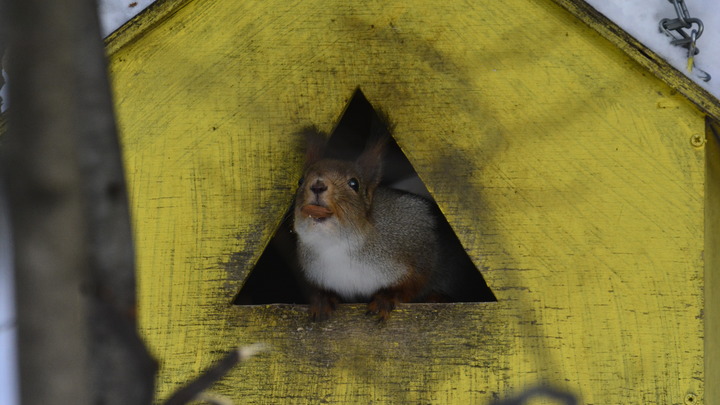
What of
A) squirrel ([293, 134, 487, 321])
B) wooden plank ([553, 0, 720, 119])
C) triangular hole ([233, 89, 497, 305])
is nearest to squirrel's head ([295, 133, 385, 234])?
squirrel ([293, 134, 487, 321])

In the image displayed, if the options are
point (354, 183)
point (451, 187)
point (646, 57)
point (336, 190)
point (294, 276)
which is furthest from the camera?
point (294, 276)

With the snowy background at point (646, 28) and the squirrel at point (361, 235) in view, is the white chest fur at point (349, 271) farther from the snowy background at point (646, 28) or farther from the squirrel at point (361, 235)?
the snowy background at point (646, 28)

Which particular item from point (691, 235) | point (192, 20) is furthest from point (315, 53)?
point (691, 235)

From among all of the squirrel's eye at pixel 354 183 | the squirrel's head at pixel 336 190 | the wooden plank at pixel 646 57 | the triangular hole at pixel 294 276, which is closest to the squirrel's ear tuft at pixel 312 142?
the squirrel's head at pixel 336 190

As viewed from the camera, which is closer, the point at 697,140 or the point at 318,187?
the point at 697,140

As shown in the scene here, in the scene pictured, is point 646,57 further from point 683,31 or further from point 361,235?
point 361,235

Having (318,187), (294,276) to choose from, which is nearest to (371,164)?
(318,187)
